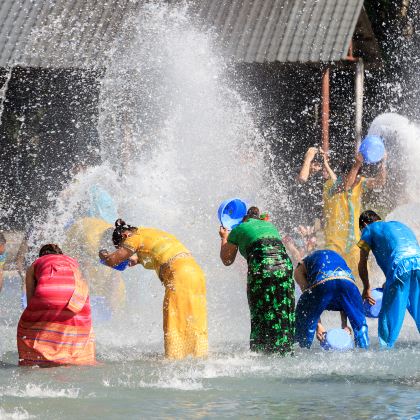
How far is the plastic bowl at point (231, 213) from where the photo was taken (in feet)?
30.0

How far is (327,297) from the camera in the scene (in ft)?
A: 29.1

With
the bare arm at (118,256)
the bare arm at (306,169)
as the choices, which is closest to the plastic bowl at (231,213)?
the bare arm at (118,256)

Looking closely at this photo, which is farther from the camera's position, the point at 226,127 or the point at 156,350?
the point at 226,127

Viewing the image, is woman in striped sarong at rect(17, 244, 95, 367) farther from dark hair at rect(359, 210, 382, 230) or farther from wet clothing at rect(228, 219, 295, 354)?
dark hair at rect(359, 210, 382, 230)

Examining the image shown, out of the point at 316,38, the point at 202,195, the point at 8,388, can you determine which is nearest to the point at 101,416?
the point at 8,388

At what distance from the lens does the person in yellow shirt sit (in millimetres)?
11484

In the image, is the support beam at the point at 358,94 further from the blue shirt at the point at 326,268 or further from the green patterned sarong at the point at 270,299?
the green patterned sarong at the point at 270,299

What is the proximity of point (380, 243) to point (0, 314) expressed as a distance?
5626 millimetres

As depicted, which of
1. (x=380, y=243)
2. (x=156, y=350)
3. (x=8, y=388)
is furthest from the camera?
(x=156, y=350)

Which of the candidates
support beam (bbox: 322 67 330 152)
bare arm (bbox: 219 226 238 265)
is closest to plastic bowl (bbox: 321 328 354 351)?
bare arm (bbox: 219 226 238 265)

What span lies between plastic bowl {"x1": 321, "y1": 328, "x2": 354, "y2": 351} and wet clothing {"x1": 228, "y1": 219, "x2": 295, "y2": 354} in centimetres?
54

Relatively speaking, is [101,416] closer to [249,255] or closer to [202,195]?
[249,255]

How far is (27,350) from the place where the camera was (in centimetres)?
807

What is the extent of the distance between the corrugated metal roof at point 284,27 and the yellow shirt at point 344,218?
4663 mm
